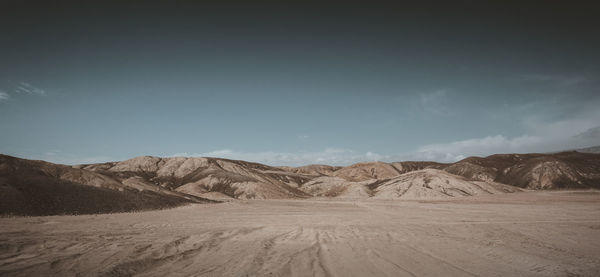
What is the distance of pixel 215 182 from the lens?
235ft

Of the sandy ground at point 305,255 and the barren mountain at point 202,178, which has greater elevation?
the barren mountain at point 202,178

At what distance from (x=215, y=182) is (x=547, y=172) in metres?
91.5

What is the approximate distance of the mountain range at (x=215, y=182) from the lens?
81.3 ft

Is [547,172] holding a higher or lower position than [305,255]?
higher

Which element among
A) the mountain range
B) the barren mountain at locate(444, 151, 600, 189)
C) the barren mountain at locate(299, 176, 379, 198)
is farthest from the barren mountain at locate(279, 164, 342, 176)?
the barren mountain at locate(444, 151, 600, 189)

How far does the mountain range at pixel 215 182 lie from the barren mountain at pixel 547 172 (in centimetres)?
22

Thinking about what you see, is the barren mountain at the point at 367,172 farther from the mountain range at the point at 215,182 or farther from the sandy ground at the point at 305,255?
the sandy ground at the point at 305,255

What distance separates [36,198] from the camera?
22.9m

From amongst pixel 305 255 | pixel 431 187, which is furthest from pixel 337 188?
pixel 305 255

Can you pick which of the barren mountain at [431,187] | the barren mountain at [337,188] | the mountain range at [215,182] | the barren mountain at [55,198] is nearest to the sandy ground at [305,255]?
the barren mountain at [55,198]

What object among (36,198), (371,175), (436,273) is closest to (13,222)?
(36,198)

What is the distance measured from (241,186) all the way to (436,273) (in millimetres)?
62307

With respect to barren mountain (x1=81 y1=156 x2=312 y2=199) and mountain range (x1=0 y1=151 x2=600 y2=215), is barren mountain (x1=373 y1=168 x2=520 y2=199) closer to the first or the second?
mountain range (x1=0 y1=151 x2=600 y2=215)

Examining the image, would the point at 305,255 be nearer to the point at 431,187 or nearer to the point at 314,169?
the point at 431,187
